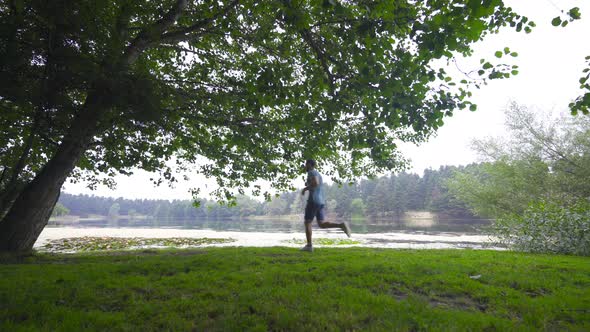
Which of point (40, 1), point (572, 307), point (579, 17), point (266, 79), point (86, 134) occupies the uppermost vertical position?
point (40, 1)

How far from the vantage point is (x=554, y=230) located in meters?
11.7

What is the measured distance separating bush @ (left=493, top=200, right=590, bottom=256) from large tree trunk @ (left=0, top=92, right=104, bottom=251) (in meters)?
15.8

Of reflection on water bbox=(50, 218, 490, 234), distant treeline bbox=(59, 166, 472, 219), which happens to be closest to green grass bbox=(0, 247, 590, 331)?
reflection on water bbox=(50, 218, 490, 234)

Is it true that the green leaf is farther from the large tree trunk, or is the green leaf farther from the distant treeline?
the distant treeline

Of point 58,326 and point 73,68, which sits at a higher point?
point 73,68

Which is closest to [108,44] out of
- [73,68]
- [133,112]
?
[73,68]

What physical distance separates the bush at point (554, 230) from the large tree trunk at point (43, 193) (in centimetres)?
1577

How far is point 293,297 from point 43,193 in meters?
7.26

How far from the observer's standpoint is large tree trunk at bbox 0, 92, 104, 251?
745cm

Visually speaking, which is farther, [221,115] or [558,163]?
[558,163]

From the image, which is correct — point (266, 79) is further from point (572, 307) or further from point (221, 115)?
point (572, 307)

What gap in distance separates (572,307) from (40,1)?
9.16 m

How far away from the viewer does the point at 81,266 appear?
257 inches

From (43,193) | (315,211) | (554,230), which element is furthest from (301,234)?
(43,193)
